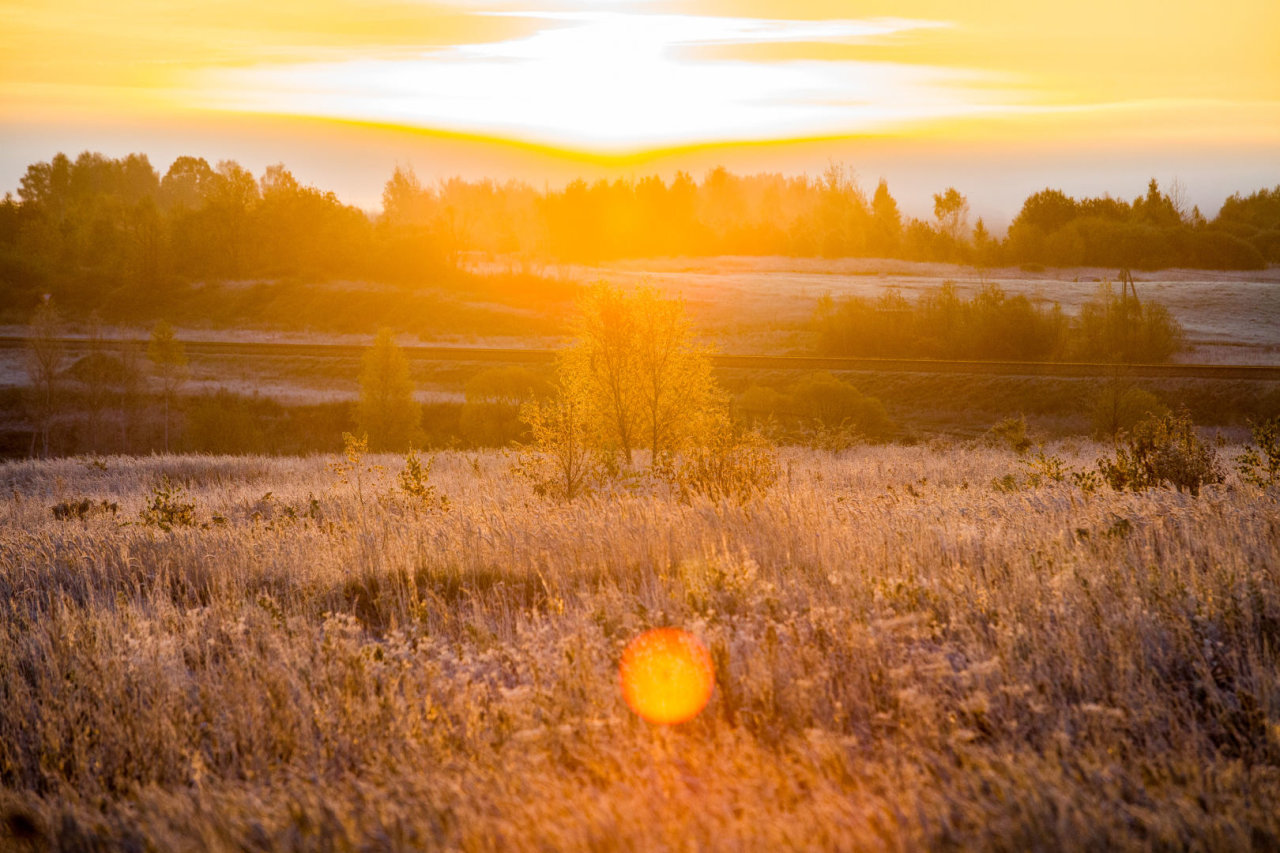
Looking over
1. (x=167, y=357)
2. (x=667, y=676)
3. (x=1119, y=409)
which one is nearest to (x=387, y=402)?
(x=167, y=357)

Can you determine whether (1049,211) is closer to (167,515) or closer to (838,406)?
(838,406)

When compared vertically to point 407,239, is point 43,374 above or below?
below

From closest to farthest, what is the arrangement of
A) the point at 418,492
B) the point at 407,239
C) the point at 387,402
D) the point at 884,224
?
the point at 418,492
the point at 387,402
the point at 407,239
the point at 884,224

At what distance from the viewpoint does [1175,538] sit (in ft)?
21.0

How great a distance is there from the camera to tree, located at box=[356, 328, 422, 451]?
112ft

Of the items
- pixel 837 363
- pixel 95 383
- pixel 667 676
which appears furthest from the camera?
pixel 95 383

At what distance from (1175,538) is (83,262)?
284ft

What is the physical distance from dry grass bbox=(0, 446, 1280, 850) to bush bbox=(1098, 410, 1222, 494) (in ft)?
8.31

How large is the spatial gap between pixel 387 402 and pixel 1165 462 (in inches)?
1133

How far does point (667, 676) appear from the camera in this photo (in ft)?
15.0

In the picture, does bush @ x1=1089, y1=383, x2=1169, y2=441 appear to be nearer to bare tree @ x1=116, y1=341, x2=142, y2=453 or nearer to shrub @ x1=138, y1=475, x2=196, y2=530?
shrub @ x1=138, y1=475, x2=196, y2=530

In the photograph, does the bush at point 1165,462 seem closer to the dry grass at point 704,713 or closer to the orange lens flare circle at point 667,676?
the dry grass at point 704,713

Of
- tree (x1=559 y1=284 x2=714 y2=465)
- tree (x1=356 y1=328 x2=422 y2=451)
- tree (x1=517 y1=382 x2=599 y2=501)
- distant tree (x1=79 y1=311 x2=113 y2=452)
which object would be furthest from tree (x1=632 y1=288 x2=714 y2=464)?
distant tree (x1=79 y1=311 x2=113 y2=452)

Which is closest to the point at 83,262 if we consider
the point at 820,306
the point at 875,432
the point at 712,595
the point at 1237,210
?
the point at 820,306
